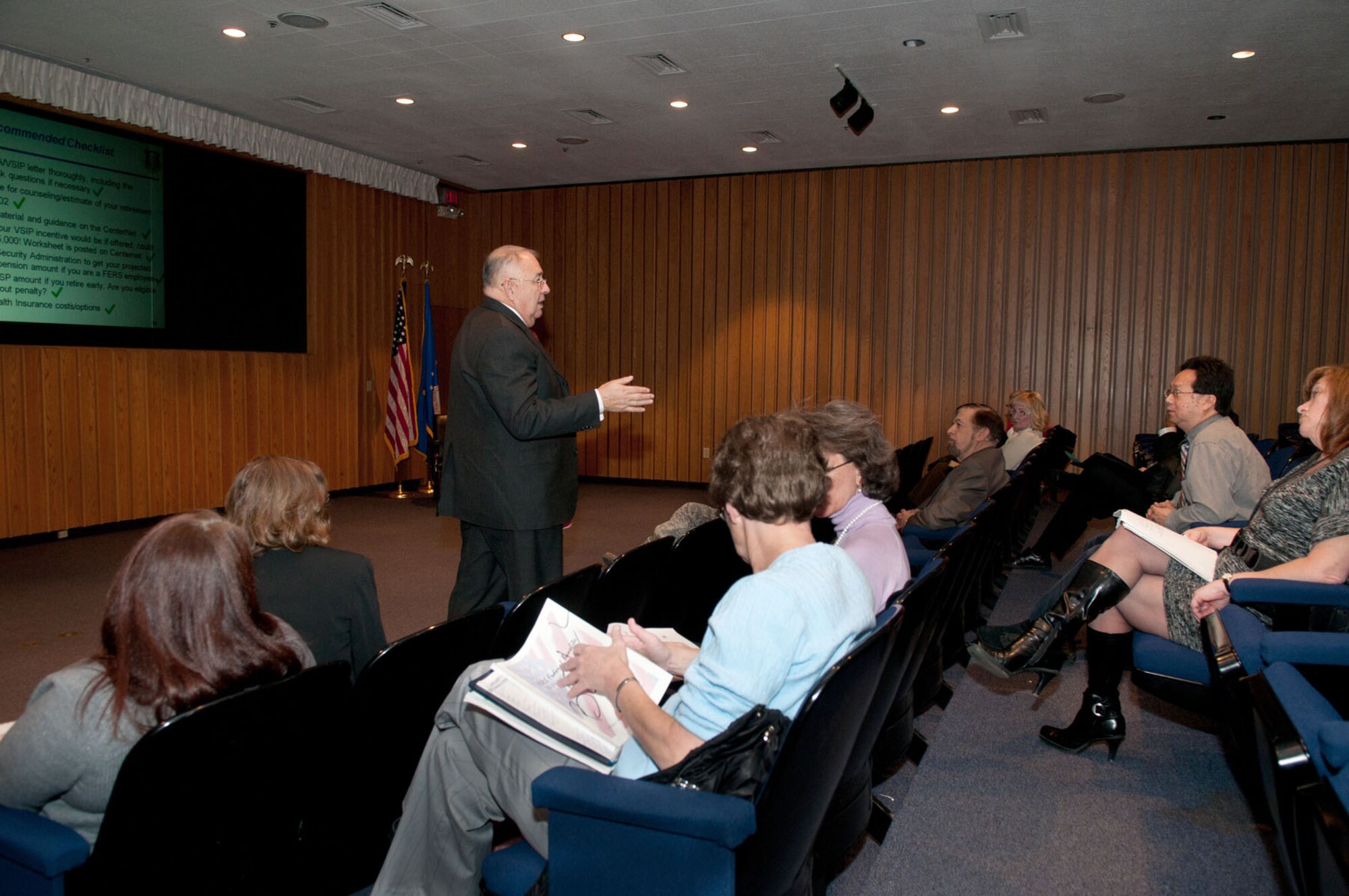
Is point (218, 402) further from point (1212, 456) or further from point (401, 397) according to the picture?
Answer: point (1212, 456)

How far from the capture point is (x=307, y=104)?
756 cm

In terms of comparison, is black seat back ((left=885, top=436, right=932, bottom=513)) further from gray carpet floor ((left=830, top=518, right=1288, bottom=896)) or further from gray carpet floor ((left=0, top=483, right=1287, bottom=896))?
gray carpet floor ((left=830, top=518, right=1288, bottom=896))

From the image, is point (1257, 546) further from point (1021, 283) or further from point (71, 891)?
point (1021, 283)

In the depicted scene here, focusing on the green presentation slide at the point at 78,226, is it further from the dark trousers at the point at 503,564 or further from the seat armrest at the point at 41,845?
the seat armrest at the point at 41,845

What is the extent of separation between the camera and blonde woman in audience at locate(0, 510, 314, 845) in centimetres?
→ 144

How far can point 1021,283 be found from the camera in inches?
365

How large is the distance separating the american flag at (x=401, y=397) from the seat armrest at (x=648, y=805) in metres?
8.24

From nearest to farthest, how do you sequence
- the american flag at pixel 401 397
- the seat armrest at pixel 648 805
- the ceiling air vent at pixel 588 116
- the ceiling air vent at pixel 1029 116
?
1. the seat armrest at pixel 648 805
2. the ceiling air vent at pixel 1029 116
3. the ceiling air vent at pixel 588 116
4. the american flag at pixel 401 397

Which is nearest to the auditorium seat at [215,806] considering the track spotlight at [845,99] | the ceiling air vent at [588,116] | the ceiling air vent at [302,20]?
the ceiling air vent at [302,20]

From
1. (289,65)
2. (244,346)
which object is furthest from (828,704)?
(244,346)

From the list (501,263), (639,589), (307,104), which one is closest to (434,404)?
(307,104)

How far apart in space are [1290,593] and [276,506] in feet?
8.33

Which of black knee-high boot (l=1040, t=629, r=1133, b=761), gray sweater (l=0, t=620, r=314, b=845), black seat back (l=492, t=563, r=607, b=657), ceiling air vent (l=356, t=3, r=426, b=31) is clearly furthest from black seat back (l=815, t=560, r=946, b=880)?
ceiling air vent (l=356, t=3, r=426, b=31)

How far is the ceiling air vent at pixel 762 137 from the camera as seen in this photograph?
A: 8344 millimetres
